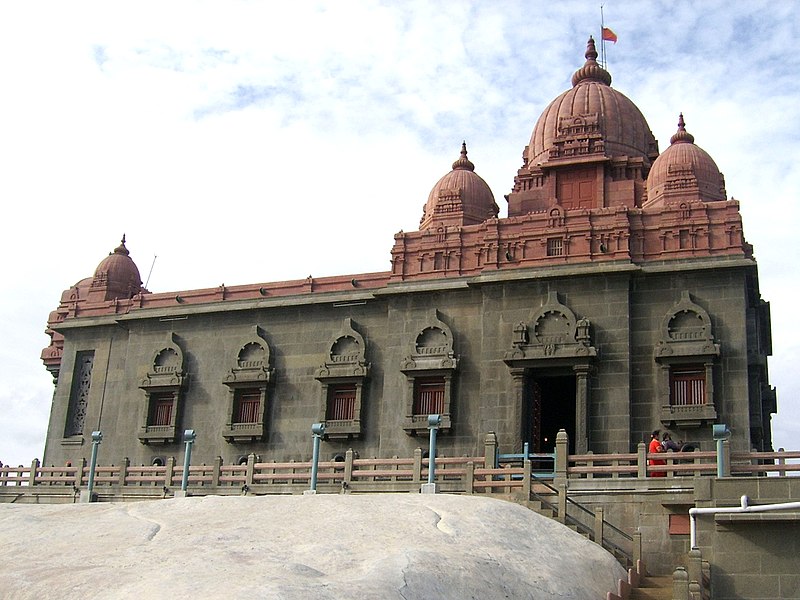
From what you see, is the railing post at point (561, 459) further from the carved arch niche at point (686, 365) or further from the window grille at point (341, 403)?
the window grille at point (341, 403)

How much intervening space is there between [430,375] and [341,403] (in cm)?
378

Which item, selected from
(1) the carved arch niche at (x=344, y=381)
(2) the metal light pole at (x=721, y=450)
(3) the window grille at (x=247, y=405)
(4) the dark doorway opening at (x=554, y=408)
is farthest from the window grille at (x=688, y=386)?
Result: (3) the window grille at (x=247, y=405)

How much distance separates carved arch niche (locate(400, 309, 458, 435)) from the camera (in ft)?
100

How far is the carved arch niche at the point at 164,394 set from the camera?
35406mm

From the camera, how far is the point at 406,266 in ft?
107

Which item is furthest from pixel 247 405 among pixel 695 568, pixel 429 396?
pixel 695 568

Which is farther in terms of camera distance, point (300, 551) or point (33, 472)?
point (33, 472)

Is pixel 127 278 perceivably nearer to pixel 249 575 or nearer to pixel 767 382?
pixel 767 382

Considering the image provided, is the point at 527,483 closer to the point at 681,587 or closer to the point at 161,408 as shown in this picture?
the point at 681,587

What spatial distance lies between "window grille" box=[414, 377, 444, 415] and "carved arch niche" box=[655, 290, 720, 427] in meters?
6.54

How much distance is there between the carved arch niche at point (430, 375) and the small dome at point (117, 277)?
14.6 m

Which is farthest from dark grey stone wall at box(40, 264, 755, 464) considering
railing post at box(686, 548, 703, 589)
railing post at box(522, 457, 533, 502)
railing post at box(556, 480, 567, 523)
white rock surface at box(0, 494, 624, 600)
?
white rock surface at box(0, 494, 624, 600)

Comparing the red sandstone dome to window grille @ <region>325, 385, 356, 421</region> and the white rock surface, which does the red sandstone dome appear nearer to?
window grille @ <region>325, 385, 356, 421</region>

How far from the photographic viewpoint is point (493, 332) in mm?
30250
